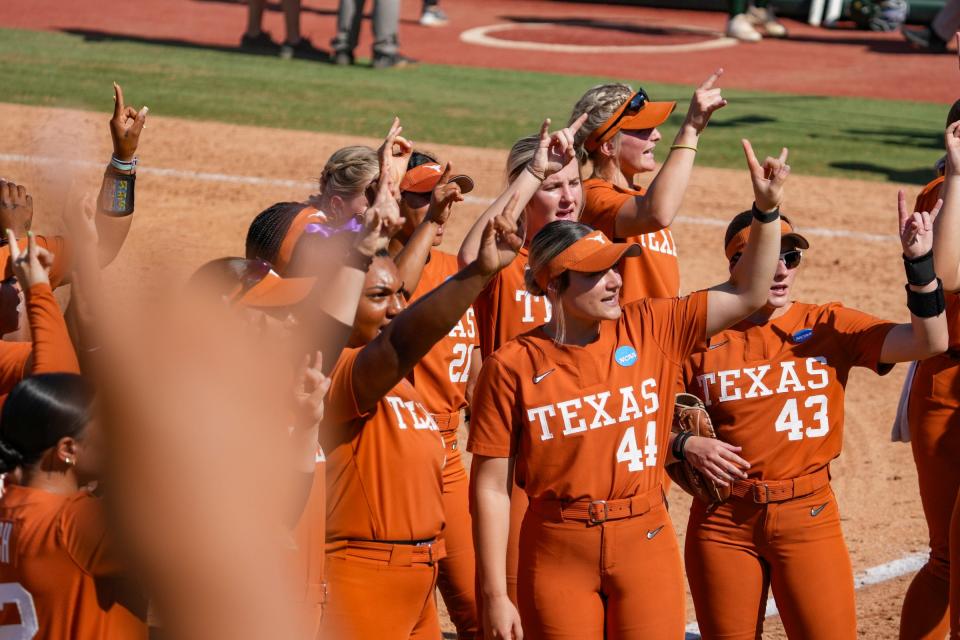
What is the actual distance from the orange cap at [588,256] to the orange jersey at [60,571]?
150 cm

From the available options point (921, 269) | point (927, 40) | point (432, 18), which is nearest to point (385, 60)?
point (432, 18)

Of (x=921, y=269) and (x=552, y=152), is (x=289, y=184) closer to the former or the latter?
(x=552, y=152)

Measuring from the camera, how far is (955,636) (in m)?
4.21

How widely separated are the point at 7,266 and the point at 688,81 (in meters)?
15.2

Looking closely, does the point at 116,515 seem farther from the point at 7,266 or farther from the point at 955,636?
the point at 955,636

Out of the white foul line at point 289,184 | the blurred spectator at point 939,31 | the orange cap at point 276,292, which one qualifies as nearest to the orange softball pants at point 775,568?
the orange cap at point 276,292

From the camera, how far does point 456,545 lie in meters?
4.58

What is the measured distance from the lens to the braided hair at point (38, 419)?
10.5 ft

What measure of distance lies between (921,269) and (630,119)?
136cm

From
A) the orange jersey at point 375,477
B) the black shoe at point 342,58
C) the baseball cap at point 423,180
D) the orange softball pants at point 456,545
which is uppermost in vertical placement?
the baseball cap at point 423,180

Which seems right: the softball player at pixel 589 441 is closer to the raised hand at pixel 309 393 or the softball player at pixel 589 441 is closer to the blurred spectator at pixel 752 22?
the raised hand at pixel 309 393

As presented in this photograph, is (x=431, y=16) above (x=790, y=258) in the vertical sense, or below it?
below

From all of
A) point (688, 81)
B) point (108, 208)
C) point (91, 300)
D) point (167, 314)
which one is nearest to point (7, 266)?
point (108, 208)

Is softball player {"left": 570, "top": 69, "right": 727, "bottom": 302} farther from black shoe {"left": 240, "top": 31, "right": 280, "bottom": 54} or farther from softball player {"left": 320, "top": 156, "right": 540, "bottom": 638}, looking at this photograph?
black shoe {"left": 240, "top": 31, "right": 280, "bottom": 54}
